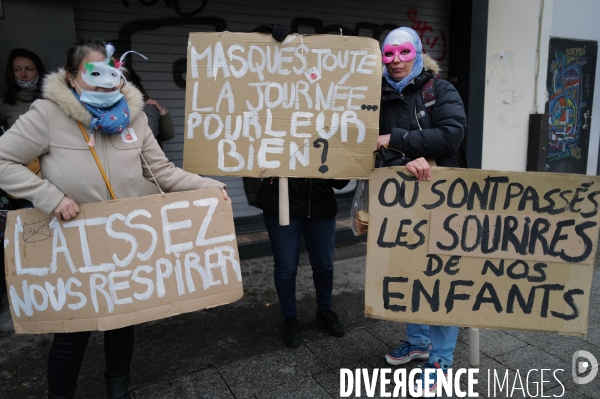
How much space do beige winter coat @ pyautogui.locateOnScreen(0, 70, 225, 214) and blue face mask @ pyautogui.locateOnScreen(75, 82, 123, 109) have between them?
4 cm

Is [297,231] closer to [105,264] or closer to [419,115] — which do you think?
[419,115]

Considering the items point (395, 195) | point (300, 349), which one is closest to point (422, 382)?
point (300, 349)

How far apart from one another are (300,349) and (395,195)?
1476 mm

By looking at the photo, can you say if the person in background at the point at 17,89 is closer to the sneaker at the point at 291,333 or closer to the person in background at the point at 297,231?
the person in background at the point at 297,231

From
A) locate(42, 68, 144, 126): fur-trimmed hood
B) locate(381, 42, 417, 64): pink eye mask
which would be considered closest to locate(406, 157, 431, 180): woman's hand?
locate(381, 42, 417, 64): pink eye mask

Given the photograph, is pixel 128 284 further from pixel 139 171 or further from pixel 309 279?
pixel 309 279

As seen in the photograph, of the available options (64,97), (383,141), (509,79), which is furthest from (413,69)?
(509,79)

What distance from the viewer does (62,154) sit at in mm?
2018

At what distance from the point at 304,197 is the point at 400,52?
3.59 feet

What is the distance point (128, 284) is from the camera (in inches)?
81.3

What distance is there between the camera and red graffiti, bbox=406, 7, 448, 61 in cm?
609

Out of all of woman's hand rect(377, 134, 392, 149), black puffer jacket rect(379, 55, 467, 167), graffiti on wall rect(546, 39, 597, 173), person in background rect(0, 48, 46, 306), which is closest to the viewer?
black puffer jacket rect(379, 55, 467, 167)

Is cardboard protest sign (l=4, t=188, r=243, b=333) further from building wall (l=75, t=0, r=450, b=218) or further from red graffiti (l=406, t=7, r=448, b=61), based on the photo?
red graffiti (l=406, t=7, r=448, b=61)

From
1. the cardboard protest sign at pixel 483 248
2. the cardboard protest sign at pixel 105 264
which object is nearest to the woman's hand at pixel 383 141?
the cardboard protest sign at pixel 483 248
